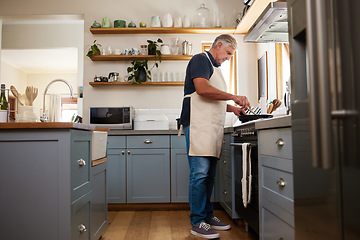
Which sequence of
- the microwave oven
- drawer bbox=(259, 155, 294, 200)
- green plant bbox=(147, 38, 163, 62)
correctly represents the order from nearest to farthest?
drawer bbox=(259, 155, 294, 200)
the microwave oven
green plant bbox=(147, 38, 163, 62)

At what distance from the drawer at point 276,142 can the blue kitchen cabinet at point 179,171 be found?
5.16ft

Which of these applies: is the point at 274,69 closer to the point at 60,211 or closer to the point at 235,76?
the point at 235,76

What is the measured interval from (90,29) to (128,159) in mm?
1689

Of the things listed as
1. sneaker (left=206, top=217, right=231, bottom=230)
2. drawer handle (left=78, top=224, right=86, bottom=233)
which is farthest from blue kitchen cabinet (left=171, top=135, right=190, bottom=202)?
drawer handle (left=78, top=224, right=86, bottom=233)

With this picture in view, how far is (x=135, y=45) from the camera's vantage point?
4.24 m

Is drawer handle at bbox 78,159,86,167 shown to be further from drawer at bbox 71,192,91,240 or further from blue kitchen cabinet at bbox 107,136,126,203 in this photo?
blue kitchen cabinet at bbox 107,136,126,203

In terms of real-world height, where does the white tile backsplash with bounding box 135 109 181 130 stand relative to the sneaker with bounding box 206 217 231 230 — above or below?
above

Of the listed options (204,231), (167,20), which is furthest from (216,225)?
(167,20)

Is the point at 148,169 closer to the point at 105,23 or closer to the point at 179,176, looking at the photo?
the point at 179,176

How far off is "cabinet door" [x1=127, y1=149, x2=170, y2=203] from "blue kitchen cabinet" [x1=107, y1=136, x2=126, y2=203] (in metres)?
0.06

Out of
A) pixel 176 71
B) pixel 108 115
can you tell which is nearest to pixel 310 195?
pixel 108 115

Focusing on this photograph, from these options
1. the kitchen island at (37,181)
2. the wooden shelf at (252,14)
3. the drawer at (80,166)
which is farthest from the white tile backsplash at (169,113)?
the kitchen island at (37,181)

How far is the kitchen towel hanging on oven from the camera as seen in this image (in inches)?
86.9

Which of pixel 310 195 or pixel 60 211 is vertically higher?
pixel 310 195
